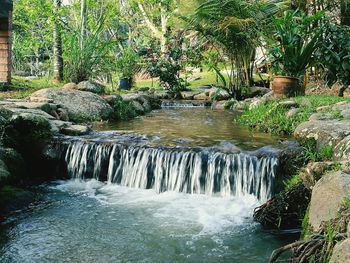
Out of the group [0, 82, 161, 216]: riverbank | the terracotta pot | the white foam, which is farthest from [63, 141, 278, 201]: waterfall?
the terracotta pot

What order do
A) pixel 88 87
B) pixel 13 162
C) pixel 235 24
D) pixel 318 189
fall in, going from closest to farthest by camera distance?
1. pixel 318 189
2. pixel 13 162
3. pixel 88 87
4. pixel 235 24

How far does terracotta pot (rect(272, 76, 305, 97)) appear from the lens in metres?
9.96

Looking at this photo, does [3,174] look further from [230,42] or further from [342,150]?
[230,42]

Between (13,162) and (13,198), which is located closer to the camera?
(13,198)

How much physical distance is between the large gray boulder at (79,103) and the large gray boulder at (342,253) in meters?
7.29

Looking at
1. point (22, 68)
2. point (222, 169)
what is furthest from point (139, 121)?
point (22, 68)

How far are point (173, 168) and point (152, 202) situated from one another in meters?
0.65

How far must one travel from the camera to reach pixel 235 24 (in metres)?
11.8

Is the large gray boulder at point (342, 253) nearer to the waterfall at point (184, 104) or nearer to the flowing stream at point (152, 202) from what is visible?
the flowing stream at point (152, 202)

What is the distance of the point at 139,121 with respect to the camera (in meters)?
9.76

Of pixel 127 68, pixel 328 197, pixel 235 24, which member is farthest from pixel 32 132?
pixel 127 68

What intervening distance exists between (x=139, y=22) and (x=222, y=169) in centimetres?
2558

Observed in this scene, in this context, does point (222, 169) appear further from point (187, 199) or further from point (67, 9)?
point (67, 9)

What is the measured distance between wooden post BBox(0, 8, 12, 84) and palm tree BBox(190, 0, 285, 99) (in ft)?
17.9
